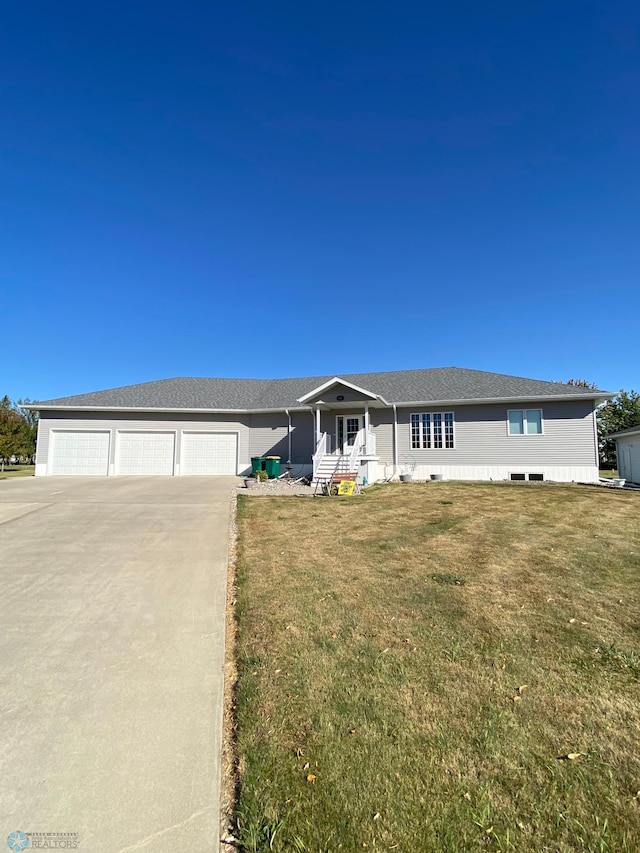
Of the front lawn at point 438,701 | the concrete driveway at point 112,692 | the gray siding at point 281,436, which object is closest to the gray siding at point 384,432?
the gray siding at point 281,436

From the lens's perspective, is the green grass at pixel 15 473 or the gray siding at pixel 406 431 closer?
the gray siding at pixel 406 431

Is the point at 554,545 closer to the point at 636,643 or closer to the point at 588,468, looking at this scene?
the point at 636,643

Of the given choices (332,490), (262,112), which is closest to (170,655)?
(332,490)

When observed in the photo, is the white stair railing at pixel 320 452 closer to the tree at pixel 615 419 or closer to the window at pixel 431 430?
the window at pixel 431 430

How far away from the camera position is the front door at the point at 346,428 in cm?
1930

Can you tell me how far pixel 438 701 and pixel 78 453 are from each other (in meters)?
21.3

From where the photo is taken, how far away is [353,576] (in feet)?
17.6

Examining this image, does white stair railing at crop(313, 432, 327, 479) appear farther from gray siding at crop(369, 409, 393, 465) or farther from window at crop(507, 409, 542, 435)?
window at crop(507, 409, 542, 435)

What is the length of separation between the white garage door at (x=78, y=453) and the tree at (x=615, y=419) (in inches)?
1529

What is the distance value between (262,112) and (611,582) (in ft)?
47.4

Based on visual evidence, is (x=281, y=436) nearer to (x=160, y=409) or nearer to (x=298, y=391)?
(x=298, y=391)

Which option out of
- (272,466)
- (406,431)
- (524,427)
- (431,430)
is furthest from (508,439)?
(272,466)

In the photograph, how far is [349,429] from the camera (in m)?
19.5

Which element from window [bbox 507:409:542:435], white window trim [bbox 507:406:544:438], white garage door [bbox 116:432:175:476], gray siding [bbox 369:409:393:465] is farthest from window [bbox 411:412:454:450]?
white garage door [bbox 116:432:175:476]
